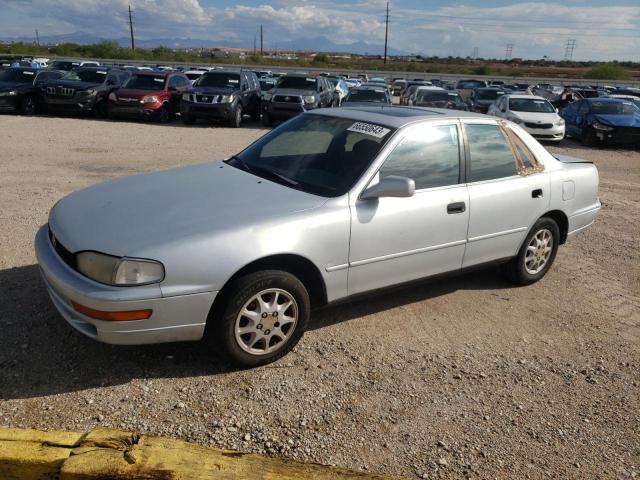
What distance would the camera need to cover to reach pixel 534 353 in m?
4.10

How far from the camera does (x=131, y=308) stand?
307 centimetres

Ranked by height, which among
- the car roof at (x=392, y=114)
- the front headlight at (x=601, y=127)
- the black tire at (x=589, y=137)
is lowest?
the black tire at (x=589, y=137)

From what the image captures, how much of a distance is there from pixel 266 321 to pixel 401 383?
3.14ft

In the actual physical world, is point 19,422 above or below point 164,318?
below

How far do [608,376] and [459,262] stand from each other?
132 cm

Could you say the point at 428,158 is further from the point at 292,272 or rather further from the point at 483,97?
the point at 483,97

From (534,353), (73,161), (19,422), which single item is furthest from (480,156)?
(73,161)

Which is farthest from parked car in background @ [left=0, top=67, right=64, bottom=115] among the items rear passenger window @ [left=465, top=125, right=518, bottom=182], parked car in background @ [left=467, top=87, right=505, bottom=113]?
rear passenger window @ [left=465, top=125, right=518, bottom=182]

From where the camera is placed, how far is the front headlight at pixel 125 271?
3.10m

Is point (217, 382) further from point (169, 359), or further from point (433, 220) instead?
point (433, 220)

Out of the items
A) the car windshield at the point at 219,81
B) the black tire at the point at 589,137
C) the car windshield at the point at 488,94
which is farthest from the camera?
the car windshield at the point at 488,94

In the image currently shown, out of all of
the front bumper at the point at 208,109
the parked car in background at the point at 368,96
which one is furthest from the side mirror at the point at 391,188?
the parked car in background at the point at 368,96

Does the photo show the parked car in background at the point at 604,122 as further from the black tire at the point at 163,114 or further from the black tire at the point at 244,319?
the black tire at the point at 244,319

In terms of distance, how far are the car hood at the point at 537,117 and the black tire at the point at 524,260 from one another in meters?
12.0
